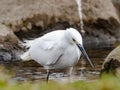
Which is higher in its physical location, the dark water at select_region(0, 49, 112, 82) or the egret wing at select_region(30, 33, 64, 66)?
the egret wing at select_region(30, 33, 64, 66)

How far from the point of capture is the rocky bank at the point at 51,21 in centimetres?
1286

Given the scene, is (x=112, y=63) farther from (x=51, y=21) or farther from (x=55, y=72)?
(x=51, y=21)

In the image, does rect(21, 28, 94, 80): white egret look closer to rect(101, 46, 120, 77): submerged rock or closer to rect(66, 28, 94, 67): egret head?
rect(66, 28, 94, 67): egret head

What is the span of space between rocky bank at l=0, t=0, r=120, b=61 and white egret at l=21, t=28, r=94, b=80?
10.9 ft

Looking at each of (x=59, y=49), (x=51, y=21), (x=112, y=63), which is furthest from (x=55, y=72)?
(x=51, y=21)

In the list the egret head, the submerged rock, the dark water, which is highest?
the egret head

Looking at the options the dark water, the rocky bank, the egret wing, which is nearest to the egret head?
the egret wing

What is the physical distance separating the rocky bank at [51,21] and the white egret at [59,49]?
3.34 meters

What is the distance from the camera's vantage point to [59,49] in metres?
8.52

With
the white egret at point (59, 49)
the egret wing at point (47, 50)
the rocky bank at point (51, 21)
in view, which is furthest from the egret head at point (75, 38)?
the rocky bank at point (51, 21)

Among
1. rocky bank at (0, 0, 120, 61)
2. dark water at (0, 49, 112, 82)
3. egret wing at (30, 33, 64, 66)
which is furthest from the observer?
rocky bank at (0, 0, 120, 61)

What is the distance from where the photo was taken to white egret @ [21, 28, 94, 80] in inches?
323

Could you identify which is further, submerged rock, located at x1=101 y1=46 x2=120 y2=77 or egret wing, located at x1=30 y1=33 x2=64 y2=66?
egret wing, located at x1=30 y1=33 x2=64 y2=66

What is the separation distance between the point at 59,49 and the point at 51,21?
595 centimetres
